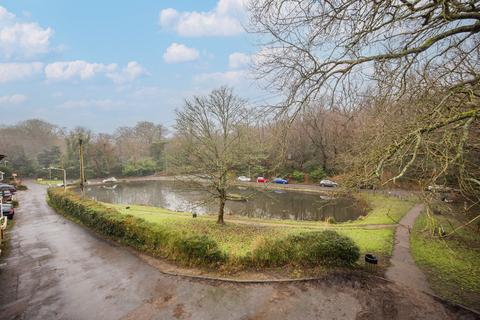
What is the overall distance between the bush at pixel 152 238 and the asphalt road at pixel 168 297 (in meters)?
0.82

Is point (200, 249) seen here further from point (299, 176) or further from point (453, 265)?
point (299, 176)

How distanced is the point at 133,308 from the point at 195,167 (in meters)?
9.40

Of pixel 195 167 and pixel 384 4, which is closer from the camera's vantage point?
pixel 384 4

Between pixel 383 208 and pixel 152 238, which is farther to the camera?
pixel 383 208

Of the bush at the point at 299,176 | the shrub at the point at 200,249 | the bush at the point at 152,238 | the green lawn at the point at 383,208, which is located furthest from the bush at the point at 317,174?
the shrub at the point at 200,249

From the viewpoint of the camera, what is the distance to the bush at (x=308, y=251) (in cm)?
812

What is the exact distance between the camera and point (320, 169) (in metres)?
38.0

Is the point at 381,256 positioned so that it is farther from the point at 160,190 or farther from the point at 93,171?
the point at 93,171

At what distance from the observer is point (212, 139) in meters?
15.3

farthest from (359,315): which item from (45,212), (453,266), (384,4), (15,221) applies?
(45,212)

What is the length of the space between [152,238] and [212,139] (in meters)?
7.24

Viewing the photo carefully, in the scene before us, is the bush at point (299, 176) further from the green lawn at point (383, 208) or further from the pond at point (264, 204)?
the green lawn at point (383, 208)

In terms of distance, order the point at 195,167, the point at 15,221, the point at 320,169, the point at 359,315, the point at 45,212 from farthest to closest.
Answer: the point at 320,169
the point at 45,212
the point at 15,221
the point at 195,167
the point at 359,315

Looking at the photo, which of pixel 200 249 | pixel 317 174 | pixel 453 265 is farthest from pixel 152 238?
pixel 317 174
